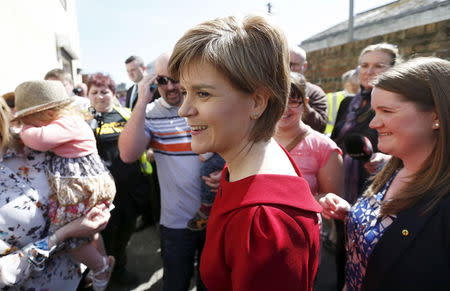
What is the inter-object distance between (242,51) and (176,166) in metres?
1.19

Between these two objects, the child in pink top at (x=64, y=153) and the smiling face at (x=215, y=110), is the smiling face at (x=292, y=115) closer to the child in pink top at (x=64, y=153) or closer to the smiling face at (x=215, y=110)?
the smiling face at (x=215, y=110)

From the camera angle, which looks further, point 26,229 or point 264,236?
point 26,229

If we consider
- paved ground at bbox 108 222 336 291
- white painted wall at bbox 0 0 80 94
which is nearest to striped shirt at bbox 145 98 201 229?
paved ground at bbox 108 222 336 291

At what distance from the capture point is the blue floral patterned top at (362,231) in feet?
3.92

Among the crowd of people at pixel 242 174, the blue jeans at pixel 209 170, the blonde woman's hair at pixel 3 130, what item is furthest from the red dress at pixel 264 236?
the blonde woman's hair at pixel 3 130

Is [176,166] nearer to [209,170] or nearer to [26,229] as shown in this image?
[209,170]

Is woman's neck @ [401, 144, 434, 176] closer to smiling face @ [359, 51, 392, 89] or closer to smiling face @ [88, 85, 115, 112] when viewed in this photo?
smiling face @ [359, 51, 392, 89]

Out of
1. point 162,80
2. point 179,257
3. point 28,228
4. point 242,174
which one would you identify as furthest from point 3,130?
point 242,174

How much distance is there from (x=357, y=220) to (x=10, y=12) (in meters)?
4.22

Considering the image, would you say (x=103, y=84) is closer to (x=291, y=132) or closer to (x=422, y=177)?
(x=291, y=132)

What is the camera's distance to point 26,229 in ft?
4.89

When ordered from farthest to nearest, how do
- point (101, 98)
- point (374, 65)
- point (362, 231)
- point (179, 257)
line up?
point (101, 98), point (374, 65), point (179, 257), point (362, 231)

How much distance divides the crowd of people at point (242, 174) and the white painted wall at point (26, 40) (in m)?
1.54

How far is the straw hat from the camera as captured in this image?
1.66 meters
